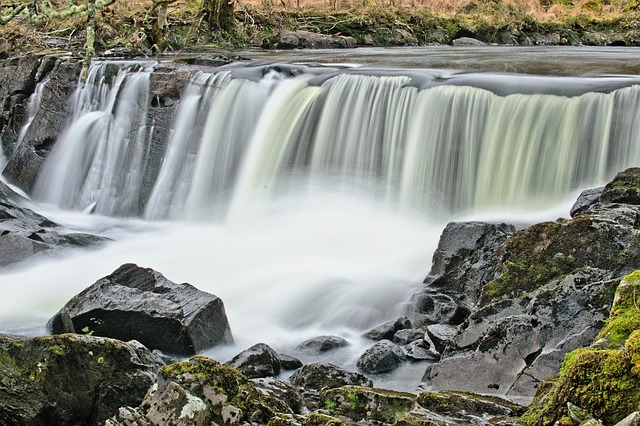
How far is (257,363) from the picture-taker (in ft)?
22.0

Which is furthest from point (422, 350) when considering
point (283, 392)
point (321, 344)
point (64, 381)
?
point (64, 381)

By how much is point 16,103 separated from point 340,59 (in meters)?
6.60

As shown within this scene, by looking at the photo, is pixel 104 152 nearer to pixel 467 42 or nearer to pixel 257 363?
pixel 257 363

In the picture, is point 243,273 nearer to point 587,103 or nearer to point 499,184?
point 499,184

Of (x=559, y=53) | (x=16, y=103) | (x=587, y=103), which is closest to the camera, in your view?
(x=587, y=103)

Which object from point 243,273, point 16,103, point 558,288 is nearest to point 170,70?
point 16,103

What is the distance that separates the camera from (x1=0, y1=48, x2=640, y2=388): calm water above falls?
375 inches

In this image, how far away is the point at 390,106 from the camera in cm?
1271

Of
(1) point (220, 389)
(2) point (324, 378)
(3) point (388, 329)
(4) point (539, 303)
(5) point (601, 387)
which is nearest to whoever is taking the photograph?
(5) point (601, 387)

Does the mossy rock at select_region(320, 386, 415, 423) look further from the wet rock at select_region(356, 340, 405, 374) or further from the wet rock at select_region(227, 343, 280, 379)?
the wet rock at select_region(356, 340, 405, 374)

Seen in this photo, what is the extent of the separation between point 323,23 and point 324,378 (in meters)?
19.0

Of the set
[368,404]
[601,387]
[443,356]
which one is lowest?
[443,356]

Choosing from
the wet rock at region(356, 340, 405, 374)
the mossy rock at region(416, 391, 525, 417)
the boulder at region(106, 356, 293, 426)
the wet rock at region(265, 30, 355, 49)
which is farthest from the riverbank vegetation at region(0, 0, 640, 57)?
the mossy rock at region(416, 391, 525, 417)

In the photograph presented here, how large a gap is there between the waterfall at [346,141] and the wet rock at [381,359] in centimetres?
462
